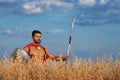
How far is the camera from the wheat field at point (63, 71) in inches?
354

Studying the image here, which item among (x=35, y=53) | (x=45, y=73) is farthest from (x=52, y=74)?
(x=35, y=53)

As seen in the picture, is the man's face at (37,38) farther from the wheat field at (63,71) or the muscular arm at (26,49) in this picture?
the wheat field at (63,71)

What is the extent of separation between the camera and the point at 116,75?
30.7 ft

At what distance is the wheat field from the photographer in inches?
354

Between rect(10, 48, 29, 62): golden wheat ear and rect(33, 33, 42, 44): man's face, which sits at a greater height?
rect(33, 33, 42, 44): man's face

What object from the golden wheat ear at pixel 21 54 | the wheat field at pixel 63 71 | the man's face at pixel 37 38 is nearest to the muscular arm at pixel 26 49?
the man's face at pixel 37 38

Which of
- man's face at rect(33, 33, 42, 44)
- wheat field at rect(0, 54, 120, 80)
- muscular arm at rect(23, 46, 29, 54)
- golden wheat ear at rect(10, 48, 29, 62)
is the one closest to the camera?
wheat field at rect(0, 54, 120, 80)

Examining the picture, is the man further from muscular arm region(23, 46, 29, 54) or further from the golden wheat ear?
the golden wheat ear

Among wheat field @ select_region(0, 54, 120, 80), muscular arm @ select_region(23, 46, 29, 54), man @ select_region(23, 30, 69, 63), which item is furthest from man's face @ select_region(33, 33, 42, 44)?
wheat field @ select_region(0, 54, 120, 80)

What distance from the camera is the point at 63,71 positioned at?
8.98 m

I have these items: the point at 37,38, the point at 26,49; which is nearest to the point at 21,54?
the point at 26,49

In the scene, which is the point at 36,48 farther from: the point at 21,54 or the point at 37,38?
the point at 21,54

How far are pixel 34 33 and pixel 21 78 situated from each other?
374cm

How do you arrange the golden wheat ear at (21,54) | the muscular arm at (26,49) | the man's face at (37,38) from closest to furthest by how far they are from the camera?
the golden wheat ear at (21,54)
the muscular arm at (26,49)
the man's face at (37,38)
